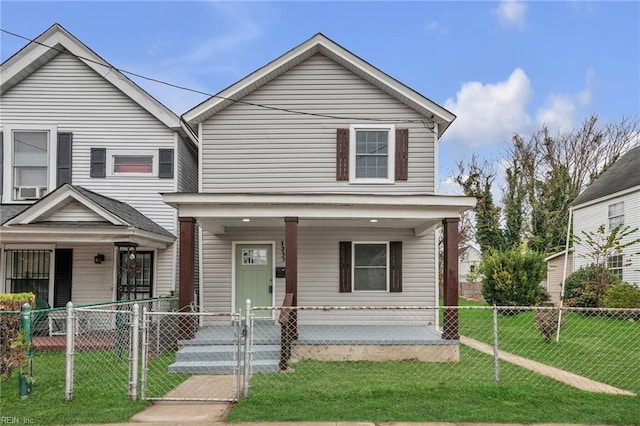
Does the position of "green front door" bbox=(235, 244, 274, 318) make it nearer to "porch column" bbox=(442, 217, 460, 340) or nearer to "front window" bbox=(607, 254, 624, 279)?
"porch column" bbox=(442, 217, 460, 340)

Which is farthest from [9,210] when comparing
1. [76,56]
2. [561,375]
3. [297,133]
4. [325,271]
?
[561,375]

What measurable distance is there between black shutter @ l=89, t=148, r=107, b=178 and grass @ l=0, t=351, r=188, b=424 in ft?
16.4

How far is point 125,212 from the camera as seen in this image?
11.7 meters

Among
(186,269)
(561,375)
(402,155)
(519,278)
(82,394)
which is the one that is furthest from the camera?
(519,278)

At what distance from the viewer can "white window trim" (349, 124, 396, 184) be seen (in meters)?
12.0

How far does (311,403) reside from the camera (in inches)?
243

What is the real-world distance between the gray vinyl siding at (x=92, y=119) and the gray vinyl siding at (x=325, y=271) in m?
1.77

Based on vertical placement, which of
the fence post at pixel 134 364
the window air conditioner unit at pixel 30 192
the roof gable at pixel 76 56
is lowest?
the fence post at pixel 134 364

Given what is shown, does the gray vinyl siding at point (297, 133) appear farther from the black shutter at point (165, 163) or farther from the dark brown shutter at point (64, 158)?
the dark brown shutter at point (64, 158)

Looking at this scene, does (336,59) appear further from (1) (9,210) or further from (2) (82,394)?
(2) (82,394)

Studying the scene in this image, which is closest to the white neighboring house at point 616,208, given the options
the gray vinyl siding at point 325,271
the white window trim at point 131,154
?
the gray vinyl siding at point 325,271

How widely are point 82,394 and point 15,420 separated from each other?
3.16ft

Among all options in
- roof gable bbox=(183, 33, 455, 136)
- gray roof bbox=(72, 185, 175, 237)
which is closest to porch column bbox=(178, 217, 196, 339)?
gray roof bbox=(72, 185, 175, 237)

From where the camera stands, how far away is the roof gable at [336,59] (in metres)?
11.9
